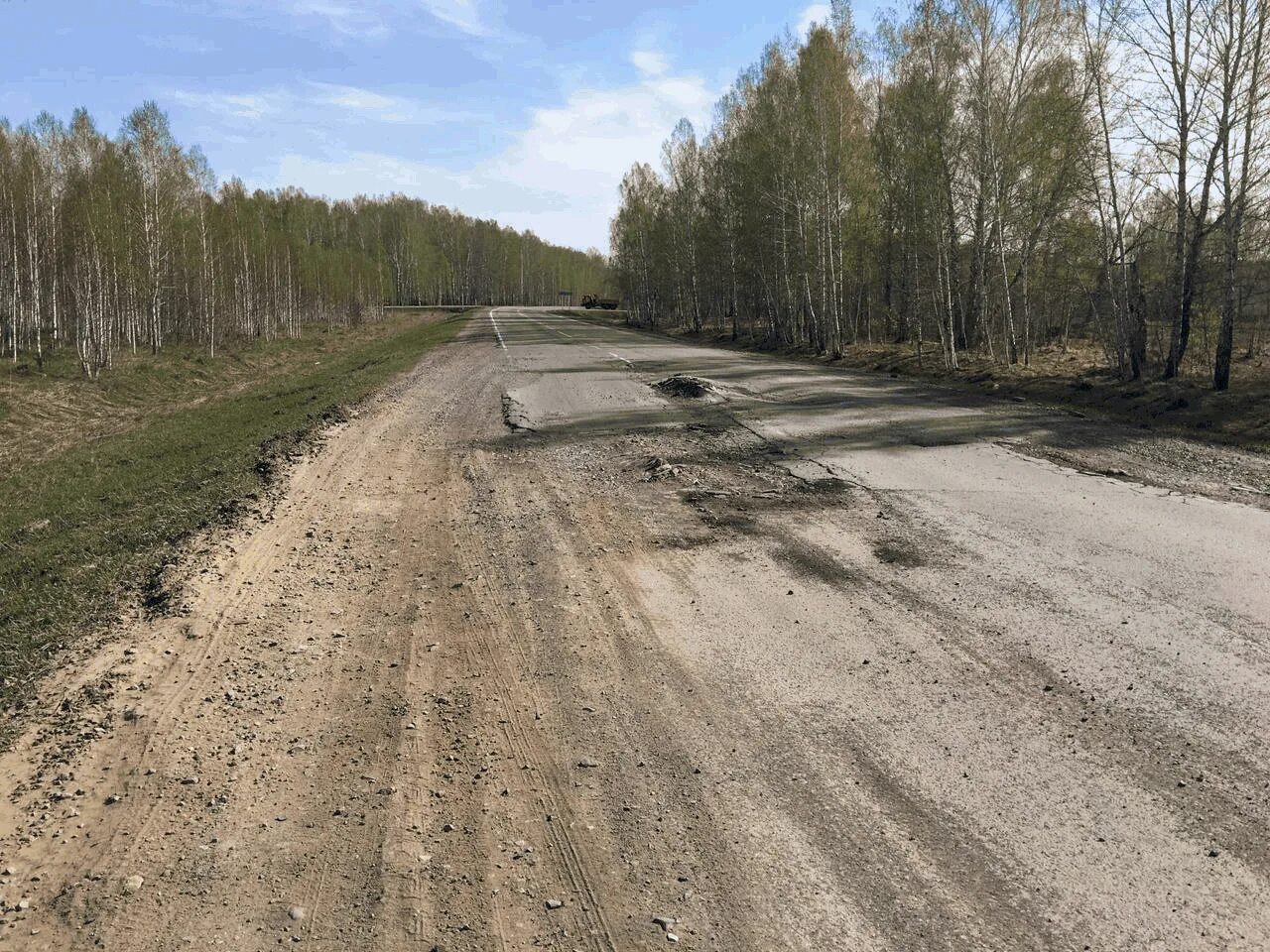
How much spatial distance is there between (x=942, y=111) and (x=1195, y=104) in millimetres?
6521

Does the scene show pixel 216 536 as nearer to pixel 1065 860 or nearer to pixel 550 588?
pixel 550 588

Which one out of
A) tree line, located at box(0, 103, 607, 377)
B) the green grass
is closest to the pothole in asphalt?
the green grass

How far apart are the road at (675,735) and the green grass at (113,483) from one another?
59 cm

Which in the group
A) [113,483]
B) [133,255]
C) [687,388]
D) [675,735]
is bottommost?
[675,735]

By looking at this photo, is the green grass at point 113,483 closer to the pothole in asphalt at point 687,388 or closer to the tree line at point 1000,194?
the pothole in asphalt at point 687,388

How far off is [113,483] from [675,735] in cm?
1017

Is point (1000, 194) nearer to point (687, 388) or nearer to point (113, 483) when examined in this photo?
point (687, 388)

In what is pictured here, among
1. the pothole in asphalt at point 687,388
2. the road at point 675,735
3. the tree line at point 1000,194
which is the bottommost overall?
the road at point 675,735

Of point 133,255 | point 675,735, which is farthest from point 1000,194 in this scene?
point 133,255

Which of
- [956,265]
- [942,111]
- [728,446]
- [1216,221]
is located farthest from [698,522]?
[956,265]

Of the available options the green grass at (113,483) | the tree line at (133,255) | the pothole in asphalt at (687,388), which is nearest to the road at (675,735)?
the green grass at (113,483)

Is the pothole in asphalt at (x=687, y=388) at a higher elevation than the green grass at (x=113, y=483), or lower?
higher

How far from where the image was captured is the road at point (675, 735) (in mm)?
2656

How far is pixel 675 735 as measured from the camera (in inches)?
146
